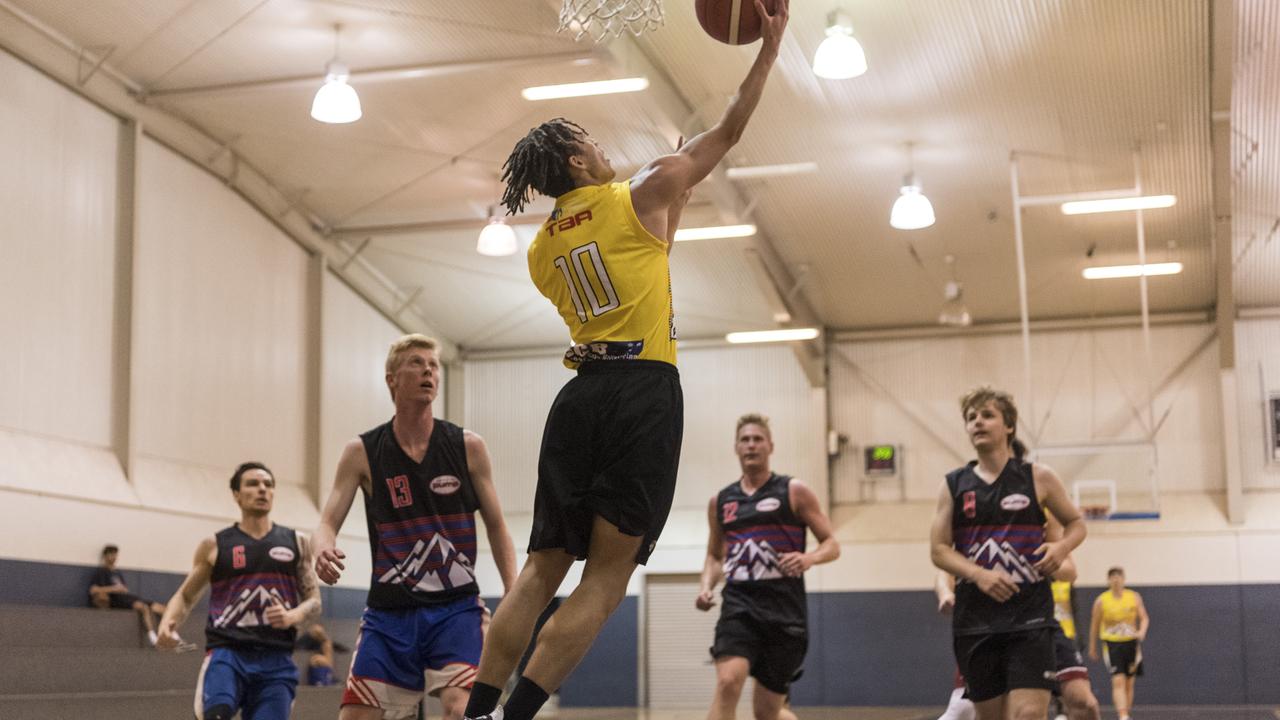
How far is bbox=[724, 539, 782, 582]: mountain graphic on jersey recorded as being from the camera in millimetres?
8602

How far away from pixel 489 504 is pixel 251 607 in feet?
7.84

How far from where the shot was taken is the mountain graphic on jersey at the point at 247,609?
767 centimetres

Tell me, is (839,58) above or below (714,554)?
above

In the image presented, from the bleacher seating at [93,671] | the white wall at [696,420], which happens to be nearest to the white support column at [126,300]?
the bleacher seating at [93,671]

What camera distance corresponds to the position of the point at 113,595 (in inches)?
662

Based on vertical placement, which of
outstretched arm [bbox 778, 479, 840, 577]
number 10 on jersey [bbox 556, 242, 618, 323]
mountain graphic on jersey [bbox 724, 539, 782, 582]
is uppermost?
number 10 on jersey [bbox 556, 242, 618, 323]

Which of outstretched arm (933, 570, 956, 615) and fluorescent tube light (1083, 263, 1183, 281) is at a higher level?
fluorescent tube light (1083, 263, 1183, 281)

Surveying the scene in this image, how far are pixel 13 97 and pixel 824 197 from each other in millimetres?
10882

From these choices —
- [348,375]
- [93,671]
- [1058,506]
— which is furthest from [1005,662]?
[348,375]

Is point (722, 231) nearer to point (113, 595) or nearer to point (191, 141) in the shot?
point (191, 141)

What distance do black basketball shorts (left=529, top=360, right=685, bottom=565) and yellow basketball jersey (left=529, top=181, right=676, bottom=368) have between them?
9 centimetres

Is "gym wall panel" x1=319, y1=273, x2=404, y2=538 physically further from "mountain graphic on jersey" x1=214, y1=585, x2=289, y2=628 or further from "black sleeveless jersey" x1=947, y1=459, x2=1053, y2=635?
"black sleeveless jersey" x1=947, y1=459, x2=1053, y2=635

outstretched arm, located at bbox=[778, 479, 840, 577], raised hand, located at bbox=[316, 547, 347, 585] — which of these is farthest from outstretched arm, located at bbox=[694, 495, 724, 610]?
raised hand, located at bbox=[316, 547, 347, 585]

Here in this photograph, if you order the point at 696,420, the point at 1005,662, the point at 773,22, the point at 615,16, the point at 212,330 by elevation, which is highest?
the point at 615,16
